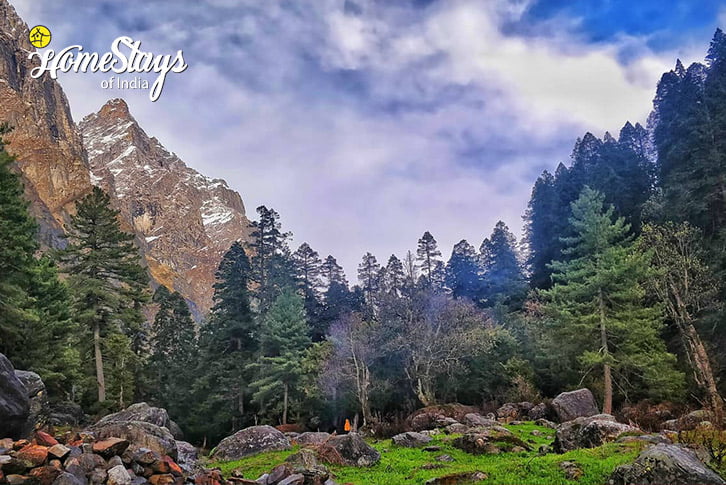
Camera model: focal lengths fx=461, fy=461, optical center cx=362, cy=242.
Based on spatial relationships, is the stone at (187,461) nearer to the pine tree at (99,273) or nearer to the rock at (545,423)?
the rock at (545,423)

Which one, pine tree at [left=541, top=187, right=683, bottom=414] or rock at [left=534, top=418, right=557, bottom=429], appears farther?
pine tree at [left=541, top=187, right=683, bottom=414]

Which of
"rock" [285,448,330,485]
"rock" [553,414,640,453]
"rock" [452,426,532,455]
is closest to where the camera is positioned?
"rock" [285,448,330,485]

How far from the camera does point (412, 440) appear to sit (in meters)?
17.7

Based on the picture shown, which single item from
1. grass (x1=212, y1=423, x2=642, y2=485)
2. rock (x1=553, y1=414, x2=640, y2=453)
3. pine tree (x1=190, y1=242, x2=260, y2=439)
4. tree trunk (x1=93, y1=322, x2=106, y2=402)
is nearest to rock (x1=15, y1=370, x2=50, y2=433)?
grass (x1=212, y1=423, x2=642, y2=485)

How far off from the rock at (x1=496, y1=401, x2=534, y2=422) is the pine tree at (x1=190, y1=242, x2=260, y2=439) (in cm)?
2080

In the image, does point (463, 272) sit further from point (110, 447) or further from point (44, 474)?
point (44, 474)

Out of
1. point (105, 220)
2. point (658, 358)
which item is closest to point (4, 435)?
point (105, 220)

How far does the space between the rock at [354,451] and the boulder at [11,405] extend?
324 inches

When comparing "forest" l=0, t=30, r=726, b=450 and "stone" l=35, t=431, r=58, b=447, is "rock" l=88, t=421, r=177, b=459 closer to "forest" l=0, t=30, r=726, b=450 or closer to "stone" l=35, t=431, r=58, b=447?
"stone" l=35, t=431, r=58, b=447

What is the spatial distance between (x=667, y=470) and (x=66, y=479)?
31.7 ft

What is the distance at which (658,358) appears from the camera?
79.4ft

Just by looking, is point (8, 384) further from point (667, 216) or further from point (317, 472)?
point (667, 216)

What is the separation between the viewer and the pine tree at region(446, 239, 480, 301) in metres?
56.0

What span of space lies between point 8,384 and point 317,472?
7522 mm
